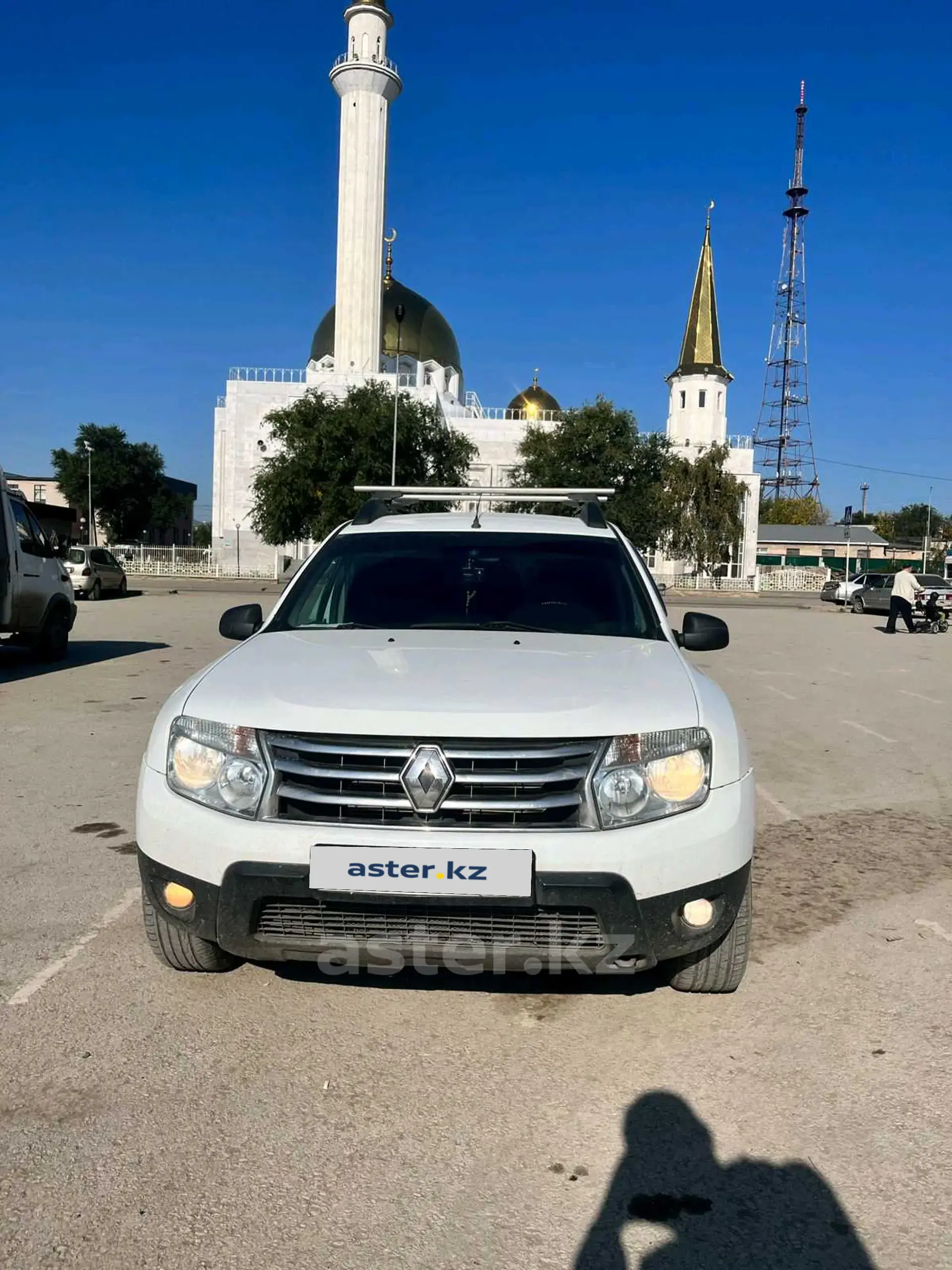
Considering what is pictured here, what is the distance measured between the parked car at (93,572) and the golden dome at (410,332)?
131 ft

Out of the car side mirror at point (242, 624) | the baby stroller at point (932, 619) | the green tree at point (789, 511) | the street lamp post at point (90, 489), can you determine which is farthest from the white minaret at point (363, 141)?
the green tree at point (789, 511)

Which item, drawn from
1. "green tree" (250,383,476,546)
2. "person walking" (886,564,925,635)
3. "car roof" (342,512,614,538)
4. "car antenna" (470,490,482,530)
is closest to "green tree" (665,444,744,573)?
"green tree" (250,383,476,546)

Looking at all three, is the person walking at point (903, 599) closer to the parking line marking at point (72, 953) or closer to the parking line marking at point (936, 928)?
the parking line marking at point (936, 928)

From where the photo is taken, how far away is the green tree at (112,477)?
8494cm

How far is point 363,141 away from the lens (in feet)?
172

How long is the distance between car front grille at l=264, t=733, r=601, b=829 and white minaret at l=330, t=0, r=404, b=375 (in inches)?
2178

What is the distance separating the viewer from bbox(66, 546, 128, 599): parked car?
27.8 metres

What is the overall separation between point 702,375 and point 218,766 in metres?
73.3

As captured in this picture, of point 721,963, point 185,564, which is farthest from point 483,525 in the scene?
point 185,564

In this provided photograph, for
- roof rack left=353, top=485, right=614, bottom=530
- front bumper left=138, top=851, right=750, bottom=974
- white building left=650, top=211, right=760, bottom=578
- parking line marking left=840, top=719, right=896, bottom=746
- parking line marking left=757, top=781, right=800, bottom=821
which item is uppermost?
white building left=650, top=211, right=760, bottom=578

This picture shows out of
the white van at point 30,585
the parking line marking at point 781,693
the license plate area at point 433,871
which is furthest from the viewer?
the parking line marking at point 781,693

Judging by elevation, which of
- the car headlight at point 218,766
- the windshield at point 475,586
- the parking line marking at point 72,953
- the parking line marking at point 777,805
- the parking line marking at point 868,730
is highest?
the windshield at point 475,586

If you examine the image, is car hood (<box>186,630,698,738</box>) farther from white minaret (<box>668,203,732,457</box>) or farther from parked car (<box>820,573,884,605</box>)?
white minaret (<box>668,203,732,457</box>)

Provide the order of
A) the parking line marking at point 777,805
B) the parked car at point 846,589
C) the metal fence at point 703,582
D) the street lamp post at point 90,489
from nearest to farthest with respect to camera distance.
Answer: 1. the parking line marking at point 777,805
2. the parked car at point 846,589
3. the metal fence at point 703,582
4. the street lamp post at point 90,489
